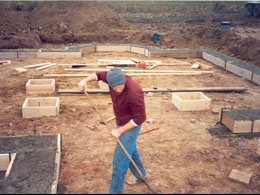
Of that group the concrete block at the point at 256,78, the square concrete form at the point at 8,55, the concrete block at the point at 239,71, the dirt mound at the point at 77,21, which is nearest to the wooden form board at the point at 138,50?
the dirt mound at the point at 77,21

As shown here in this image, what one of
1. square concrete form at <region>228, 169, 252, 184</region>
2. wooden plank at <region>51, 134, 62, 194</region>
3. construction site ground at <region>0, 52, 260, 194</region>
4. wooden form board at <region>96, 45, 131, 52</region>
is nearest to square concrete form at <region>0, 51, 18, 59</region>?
wooden form board at <region>96, 45, 131, 52</region>

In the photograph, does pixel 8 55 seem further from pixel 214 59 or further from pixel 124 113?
pixel 124 113

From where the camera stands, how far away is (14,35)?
1634 centimetres

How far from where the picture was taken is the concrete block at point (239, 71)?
32.9 ft

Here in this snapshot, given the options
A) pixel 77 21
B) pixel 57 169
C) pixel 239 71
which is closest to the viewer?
pixel 57 169

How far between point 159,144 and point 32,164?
7.84 feet

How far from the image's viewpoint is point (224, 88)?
877cm

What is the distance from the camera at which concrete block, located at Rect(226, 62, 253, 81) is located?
10027 millimetres

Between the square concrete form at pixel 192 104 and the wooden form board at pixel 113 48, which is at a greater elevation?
the wooden form board at pixel 113 48

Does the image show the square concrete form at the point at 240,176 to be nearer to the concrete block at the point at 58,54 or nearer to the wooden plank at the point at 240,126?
the wooden plank at the point at 240,126

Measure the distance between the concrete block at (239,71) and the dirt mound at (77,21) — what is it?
917 cm

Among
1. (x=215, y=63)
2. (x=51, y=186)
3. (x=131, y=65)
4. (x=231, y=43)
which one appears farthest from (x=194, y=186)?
(x=231, y=43)

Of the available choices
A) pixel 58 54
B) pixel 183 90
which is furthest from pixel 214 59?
pixel 58 54

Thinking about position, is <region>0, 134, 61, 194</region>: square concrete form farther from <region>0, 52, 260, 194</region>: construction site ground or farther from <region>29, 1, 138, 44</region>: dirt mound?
<region>29, 1, 138, 44</region>: dirt mound
